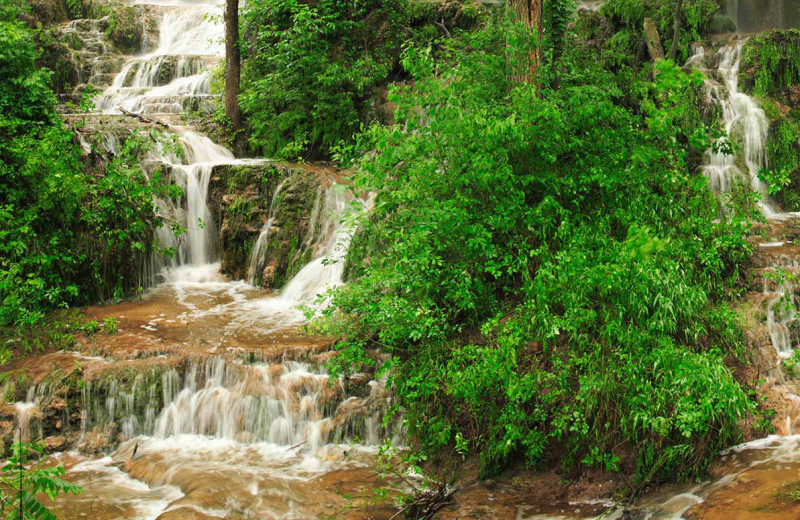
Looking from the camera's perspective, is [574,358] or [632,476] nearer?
[632,476]

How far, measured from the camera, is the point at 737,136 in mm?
12273

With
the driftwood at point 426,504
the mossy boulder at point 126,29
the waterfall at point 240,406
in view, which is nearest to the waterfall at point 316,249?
the waterfall at point 240,406

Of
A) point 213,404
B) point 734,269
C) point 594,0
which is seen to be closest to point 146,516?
point 213,404

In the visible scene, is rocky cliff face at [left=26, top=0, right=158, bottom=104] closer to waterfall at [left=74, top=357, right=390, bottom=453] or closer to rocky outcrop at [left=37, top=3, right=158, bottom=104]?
rocky outcrop at [left=37, top=3, right=158, bottom=104]

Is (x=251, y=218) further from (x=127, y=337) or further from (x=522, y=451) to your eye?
(x=522, y=451)

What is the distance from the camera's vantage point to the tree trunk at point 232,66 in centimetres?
1519

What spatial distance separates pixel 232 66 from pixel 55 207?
6.71 meters

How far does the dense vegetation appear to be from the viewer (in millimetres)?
9609

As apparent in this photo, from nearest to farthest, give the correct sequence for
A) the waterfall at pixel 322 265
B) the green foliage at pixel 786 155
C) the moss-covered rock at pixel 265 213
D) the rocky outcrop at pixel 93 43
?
the waterfall at pixel 322 265
the green foliage at pixel 786 155
the moss-covered rock at pixel 265 213
the rocky outcrop at pixel 93 43

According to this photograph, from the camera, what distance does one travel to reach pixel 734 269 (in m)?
7.81

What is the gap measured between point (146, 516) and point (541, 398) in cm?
386

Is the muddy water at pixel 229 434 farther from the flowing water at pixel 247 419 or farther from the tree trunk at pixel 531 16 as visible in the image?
the tree trunk at pixel 531 16

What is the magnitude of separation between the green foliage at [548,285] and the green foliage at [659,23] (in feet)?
25.3

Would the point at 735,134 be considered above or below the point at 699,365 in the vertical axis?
above
